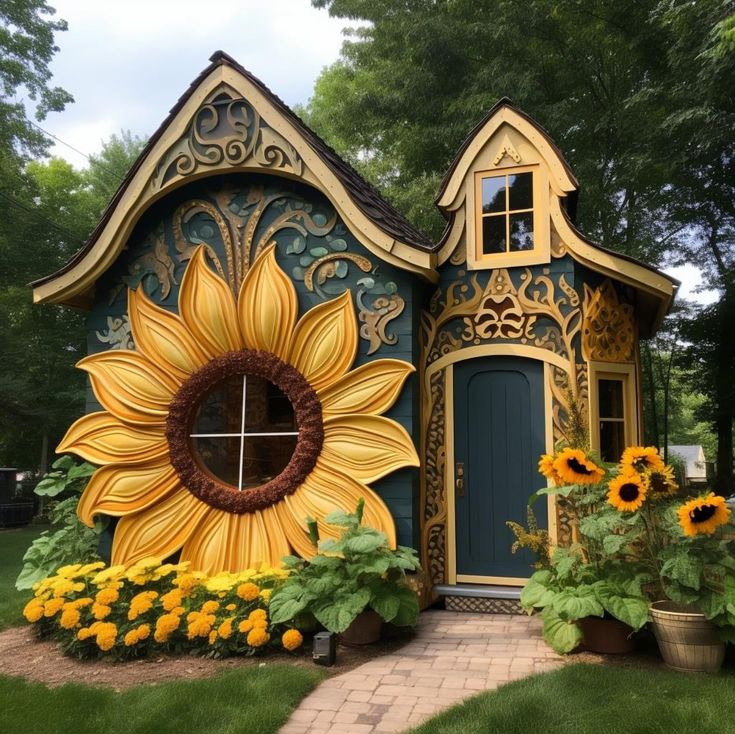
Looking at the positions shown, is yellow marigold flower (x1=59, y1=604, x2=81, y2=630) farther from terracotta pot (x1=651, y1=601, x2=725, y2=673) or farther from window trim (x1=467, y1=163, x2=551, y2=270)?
window trim (x1=467, y1=163, x2=551, y2=270)

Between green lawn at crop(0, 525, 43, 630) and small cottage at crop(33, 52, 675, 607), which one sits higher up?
small cottage at crop(33, 52, 675, 607)

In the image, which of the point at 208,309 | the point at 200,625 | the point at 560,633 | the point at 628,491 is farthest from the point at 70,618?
the point at 628,491

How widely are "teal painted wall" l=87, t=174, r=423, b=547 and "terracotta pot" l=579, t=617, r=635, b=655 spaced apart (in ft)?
5.65

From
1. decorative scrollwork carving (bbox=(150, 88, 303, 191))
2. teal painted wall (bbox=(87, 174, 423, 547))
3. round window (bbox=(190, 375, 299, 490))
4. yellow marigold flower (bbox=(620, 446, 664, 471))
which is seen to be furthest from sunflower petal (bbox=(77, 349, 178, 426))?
yellow marigold flower (bbox=(620, 446, 664, 471))

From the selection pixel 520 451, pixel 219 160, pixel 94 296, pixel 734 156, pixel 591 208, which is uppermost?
pixel 734 156

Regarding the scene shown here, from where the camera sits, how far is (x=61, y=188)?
71.6 feet

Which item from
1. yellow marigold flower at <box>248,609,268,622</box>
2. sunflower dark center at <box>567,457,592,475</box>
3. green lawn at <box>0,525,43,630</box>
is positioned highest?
sunflower dark center at <box>567,457,592,475</box>

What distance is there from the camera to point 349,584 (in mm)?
5000

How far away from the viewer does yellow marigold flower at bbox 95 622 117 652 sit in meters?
4.92

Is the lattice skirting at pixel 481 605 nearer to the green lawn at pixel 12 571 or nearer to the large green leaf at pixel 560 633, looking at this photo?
the large green leaf at pixel 560 633

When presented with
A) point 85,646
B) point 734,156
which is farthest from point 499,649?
point 734,156

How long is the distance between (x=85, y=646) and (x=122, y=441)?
214 cm

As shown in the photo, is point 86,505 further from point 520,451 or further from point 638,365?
point 638,365

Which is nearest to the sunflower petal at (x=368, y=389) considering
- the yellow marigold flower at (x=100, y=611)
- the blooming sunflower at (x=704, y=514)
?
the yellow marigold flower at (x=100, y=611)
